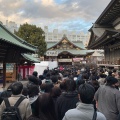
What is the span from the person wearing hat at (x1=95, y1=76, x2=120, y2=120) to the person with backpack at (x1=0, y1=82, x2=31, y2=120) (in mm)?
1880

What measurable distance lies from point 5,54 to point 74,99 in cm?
1025

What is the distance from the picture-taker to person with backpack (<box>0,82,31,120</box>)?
432 cm

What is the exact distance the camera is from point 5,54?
14.9 metres

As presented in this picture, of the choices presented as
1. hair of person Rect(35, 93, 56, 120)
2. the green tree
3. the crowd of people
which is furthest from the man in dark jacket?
the green tree

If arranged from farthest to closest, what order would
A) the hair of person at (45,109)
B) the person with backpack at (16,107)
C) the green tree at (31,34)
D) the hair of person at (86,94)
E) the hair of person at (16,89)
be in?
the green tree at (31,34)
the hair of person at (16,89)
the person with backpack at (16,107)
the hair of person at (45,109)
the hair of person at (86,94)

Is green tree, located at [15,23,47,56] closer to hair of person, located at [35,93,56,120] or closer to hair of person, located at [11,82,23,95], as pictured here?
hair of person, located at [11,82,23,95]

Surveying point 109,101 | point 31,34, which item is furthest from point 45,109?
point 31,34

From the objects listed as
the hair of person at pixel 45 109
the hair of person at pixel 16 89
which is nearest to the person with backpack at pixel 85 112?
the hair of person at pixel 45 109

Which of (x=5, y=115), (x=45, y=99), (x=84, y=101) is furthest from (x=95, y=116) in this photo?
(x=5, y=115)

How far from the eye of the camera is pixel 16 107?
4465mm

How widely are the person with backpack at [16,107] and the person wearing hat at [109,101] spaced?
6.17 feet

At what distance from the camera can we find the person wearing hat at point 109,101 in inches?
223

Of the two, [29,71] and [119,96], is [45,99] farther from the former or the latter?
[29,71]

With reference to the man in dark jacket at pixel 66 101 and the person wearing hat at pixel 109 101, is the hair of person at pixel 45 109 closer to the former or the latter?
the man in dark jacket at pixel 66 101
